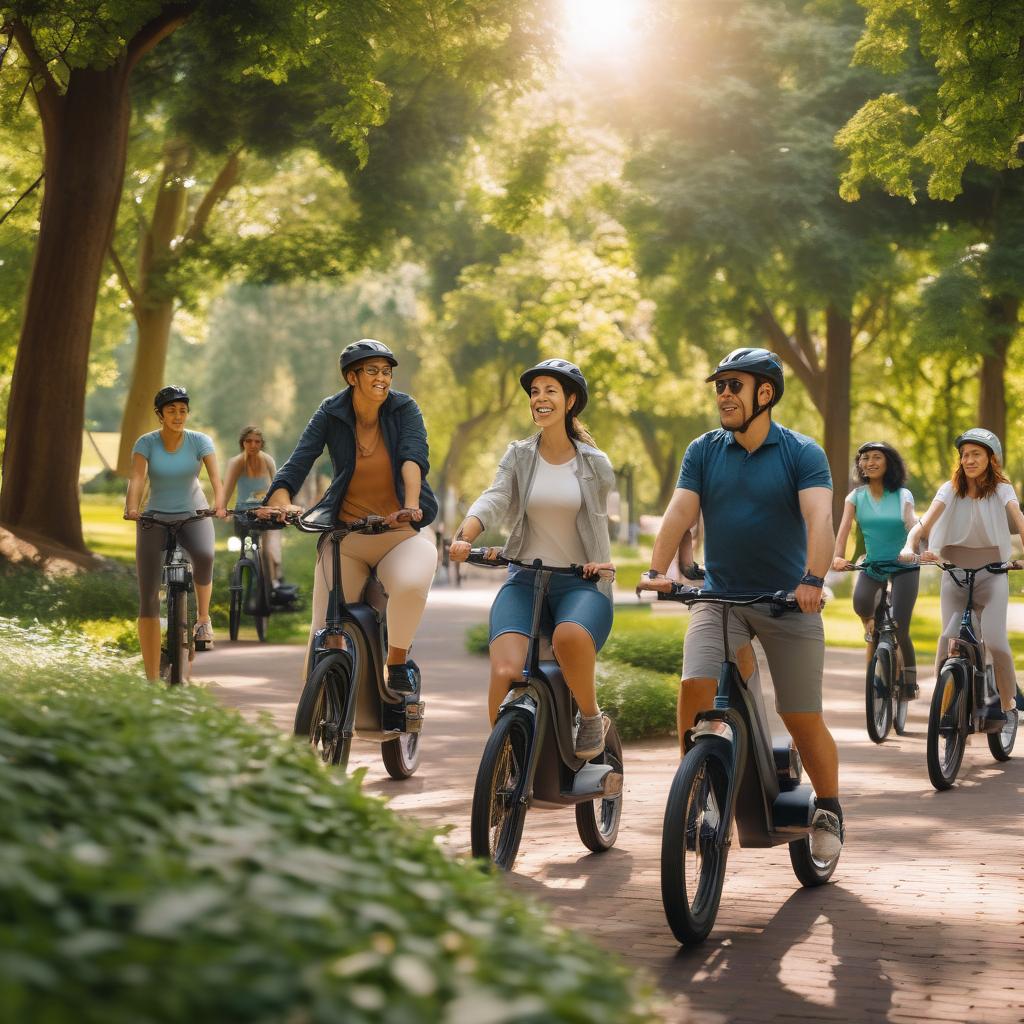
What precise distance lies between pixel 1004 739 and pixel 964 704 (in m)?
0.88

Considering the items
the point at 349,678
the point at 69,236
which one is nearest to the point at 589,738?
the point at 349,678

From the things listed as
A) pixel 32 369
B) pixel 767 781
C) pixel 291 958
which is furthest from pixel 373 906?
pixel 32 369

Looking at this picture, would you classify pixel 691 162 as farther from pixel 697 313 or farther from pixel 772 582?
pixel 772 582

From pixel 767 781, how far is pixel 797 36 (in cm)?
2114

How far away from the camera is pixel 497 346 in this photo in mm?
53938

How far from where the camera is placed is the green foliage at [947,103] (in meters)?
10.7

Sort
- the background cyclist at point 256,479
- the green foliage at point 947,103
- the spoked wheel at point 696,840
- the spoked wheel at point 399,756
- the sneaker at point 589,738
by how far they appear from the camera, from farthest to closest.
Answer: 1. the background cyclist at point 256,479
2. the green foliage at point 947,103
3. the spoked wheel at point 399,756
4. the sneaker at point 589,738
5. the spoked wheel at point 696,840

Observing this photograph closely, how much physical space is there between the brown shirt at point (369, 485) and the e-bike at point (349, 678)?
0.16 m

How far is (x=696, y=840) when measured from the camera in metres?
5.72

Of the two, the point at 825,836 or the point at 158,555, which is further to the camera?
the point at 158,555

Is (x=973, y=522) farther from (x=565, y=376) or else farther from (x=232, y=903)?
(x=232, y=903)

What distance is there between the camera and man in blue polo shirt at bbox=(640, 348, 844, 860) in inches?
240

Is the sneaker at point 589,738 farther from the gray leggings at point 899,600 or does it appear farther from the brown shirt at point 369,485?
the gray leggings at point 899,600

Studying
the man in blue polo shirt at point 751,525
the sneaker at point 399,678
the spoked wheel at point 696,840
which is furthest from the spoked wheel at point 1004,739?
the spoked wheel at point 696,840
